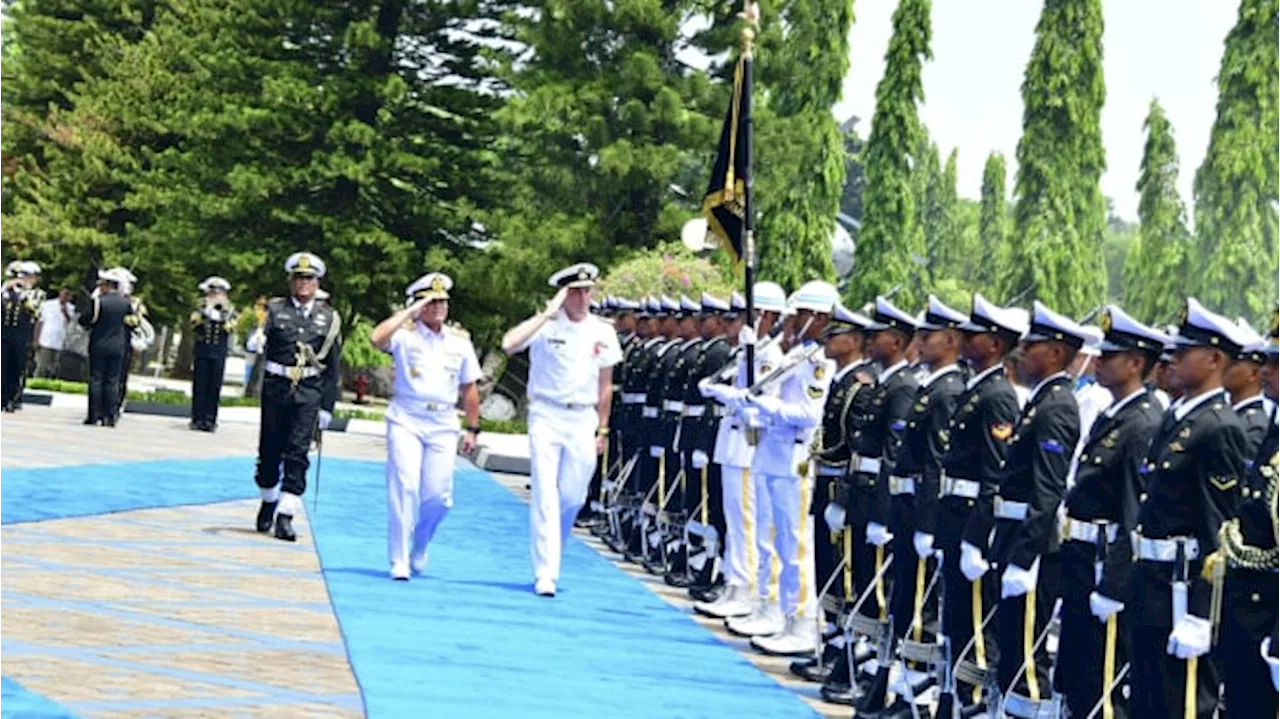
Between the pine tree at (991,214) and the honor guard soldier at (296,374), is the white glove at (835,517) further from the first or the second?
the pine tree at (991,214)

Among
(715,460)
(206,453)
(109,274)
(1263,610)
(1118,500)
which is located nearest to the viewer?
(1263,610)

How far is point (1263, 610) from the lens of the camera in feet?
26.8

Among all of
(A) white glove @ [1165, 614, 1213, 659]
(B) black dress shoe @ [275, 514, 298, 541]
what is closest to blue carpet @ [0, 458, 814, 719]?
(B) black dress shoe @ [275, 514, 298, 541]

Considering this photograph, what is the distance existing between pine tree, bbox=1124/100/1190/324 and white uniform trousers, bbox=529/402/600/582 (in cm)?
4673

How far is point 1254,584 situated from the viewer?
8164 millimetres

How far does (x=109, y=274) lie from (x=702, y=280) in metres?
8.70

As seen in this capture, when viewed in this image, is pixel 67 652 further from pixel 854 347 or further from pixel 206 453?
pixel 206 453

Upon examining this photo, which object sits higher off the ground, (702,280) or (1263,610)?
(702,280)

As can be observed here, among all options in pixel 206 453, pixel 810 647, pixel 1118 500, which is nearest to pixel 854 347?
pixel 810 647

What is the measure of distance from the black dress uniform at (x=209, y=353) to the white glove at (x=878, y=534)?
2186cm

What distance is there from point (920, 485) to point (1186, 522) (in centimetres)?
275

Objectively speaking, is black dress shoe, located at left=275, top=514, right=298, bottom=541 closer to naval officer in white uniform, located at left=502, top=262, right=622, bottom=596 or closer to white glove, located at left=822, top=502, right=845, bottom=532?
naval officer in white uniform, located at left=502, top=262, right=622, bottom=596

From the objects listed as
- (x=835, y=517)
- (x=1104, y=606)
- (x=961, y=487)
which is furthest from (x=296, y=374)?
(x=1104, y=606)

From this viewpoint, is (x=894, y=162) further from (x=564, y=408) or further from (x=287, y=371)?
(x=564, y=408)
